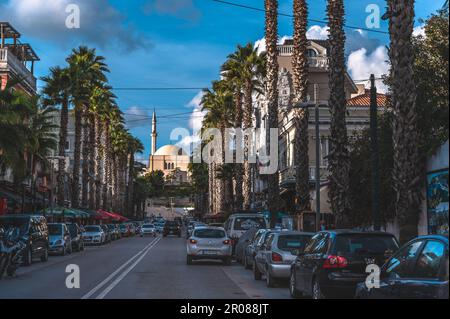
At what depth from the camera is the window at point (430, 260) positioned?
788 cm

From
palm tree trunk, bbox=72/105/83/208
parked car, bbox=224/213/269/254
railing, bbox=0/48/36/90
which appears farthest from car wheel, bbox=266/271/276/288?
palm tree trunk, bbox=72/105/83/208

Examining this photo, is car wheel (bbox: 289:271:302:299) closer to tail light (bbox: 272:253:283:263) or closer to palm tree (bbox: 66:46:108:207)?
tail light (bbox: 272:253:283:263)

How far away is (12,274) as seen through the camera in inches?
808

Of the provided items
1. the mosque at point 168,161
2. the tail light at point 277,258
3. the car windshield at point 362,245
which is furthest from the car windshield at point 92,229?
the mosque at point 168,161

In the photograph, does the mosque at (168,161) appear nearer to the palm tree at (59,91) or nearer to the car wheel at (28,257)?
the palm tree at (59,91)

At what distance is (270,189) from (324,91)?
2292 cm

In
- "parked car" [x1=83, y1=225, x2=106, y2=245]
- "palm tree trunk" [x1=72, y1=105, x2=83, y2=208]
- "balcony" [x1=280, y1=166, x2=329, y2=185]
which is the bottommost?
"parked car" [x1=83, y1=225, x2=106, y2=245]

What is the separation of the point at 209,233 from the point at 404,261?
727 inches

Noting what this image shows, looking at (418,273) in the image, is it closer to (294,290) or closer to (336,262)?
(336,262)

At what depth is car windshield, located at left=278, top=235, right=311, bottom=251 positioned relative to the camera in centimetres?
1822

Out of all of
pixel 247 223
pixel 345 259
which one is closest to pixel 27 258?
pixel 247 223

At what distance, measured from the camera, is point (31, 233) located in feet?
87.3

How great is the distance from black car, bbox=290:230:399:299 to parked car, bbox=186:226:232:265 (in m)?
13.3

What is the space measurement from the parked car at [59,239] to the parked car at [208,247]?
9.46 metres
